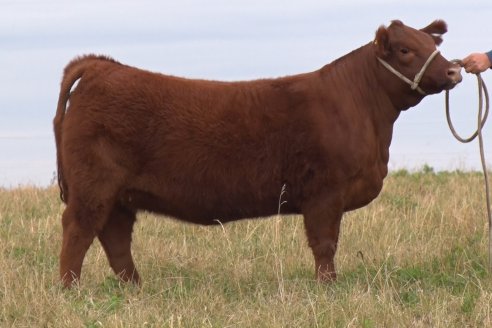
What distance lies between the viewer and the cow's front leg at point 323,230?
251 inches

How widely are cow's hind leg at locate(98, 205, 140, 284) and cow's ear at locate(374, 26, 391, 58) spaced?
2094 millimetres

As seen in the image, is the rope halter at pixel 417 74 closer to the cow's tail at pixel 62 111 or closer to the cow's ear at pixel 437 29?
the cow's ear at pixel 437 29

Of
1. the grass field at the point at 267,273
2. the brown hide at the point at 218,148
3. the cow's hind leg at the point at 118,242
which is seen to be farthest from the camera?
the cow's hind leg at the point at 118,242

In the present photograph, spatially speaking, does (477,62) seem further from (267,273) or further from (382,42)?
(267,273)

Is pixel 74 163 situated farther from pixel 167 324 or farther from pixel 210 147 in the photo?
pixel 167 324

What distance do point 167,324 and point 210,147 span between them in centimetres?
162

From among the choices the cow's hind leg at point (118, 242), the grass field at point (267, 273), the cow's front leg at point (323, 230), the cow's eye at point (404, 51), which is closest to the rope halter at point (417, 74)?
the cow's eye at point (404, 51)

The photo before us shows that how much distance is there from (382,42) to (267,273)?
185cm

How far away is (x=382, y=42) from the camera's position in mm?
6488

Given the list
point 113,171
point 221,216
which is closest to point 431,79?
point 221,216

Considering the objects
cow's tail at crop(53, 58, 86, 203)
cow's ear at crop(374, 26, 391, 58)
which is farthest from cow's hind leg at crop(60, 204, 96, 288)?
cow's ear at crop(374, 26, 391, 58)

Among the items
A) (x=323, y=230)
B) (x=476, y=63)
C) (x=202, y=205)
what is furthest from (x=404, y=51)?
(x=202, y=205)

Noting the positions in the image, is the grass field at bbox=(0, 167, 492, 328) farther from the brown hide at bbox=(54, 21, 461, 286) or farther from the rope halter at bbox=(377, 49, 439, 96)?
the rope halter at bbox=(377, 49, 439, 96)

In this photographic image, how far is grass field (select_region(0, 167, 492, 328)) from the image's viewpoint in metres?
5.33
